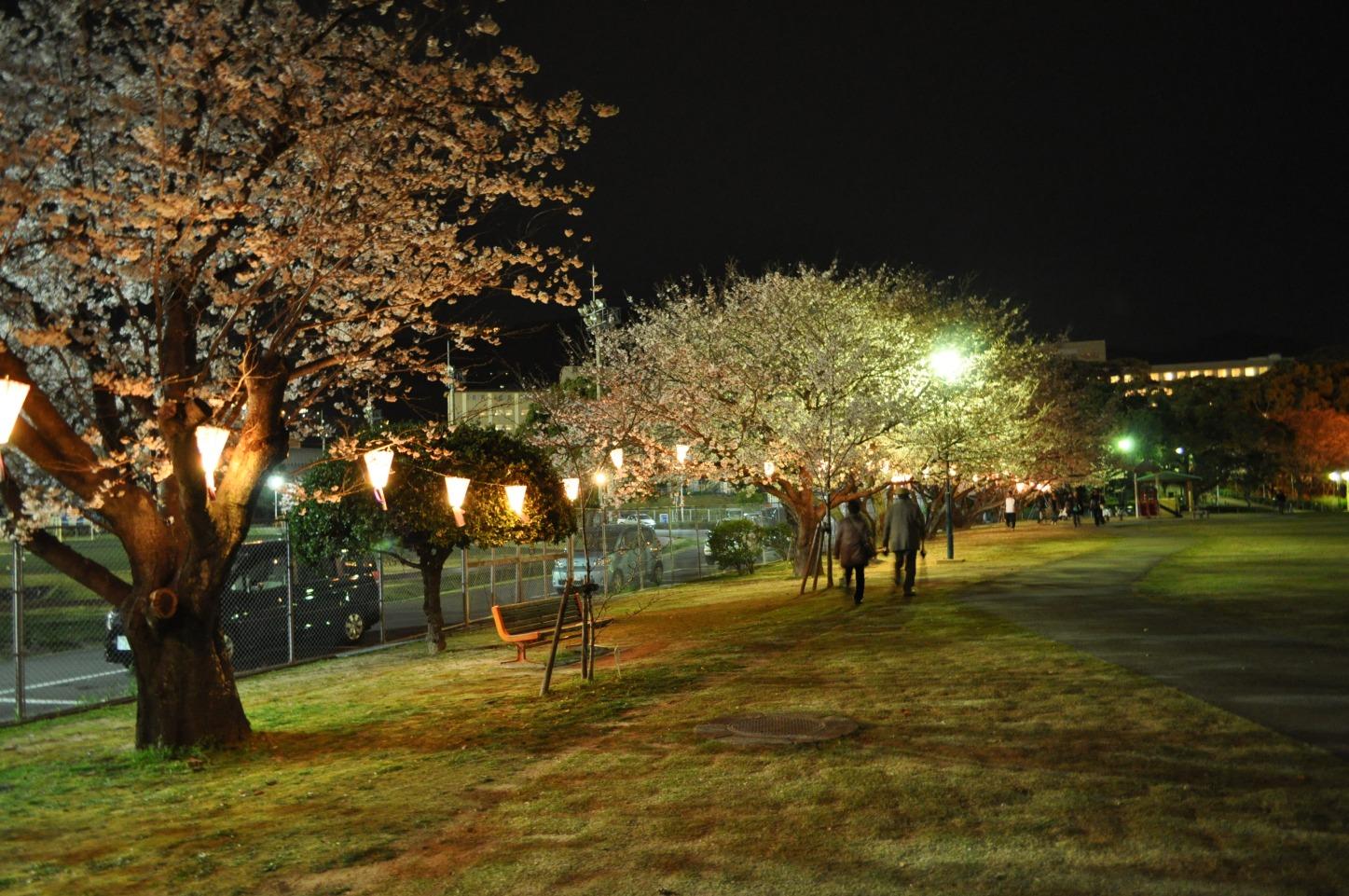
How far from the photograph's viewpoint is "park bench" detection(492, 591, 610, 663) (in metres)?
13.2

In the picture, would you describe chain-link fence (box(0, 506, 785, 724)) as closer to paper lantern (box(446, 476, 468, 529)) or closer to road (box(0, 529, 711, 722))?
road (box(0, 529, 711, 722))

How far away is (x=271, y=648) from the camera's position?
16078 mm

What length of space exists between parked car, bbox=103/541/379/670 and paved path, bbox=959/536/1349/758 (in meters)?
9.88

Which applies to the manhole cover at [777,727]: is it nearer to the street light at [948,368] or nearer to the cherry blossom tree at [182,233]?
the cherry blossom tree at [182,233]

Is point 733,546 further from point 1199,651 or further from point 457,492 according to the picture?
point 1199,651

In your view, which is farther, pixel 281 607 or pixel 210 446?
pixel 281 607

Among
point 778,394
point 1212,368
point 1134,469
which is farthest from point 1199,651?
point 1212,368

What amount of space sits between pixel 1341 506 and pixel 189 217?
67.4 meters

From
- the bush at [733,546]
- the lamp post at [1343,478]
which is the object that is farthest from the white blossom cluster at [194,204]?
the lamp post at [1343,478]

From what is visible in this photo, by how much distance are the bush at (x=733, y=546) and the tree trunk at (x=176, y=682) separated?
21031 mm

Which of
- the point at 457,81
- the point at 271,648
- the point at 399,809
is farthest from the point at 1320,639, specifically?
A: the point at 271,648

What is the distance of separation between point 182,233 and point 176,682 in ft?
12.6

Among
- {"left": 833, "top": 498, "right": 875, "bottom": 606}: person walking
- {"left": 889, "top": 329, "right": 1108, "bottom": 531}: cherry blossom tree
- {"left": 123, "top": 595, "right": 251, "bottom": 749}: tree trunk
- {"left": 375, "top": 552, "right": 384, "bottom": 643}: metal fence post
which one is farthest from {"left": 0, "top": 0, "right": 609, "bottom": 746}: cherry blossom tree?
{"left": 889, "top": 329, "right": 1108, "bottom": 531}: cherry blossom tree

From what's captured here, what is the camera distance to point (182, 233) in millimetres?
9430
